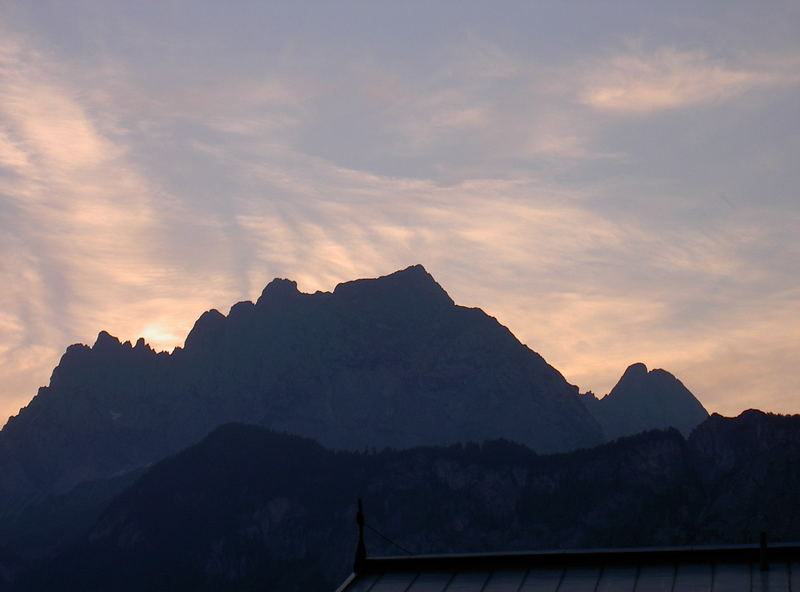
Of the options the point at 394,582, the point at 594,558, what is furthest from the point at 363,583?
the point at 594,558

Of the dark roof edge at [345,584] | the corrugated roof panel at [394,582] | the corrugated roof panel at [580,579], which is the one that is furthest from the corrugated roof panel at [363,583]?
the corrugated roof panel at [580,579]

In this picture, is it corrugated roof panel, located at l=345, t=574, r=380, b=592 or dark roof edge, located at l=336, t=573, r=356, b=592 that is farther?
corrugated roof panel, located at l=345, t=574, r=380, b=592

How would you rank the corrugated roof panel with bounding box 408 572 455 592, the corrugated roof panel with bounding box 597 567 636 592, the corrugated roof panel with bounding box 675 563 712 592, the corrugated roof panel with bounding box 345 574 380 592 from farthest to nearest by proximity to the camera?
the corrugated roof panel with bounding box 345 574 380 592 → the corrugated roof panel with bounding box 408 572 455 592 → the corrugated roof panel with bounding box 597 567 636 592 → the corrugated roof panel with bounding box 675 563 712 592

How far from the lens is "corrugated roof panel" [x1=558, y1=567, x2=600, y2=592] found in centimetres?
5675

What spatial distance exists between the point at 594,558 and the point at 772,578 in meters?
7.92

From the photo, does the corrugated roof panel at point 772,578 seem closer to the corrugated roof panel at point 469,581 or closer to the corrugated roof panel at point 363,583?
the corrugated roof panel at point 469,581

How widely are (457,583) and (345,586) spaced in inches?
206

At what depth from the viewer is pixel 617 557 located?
193 ft

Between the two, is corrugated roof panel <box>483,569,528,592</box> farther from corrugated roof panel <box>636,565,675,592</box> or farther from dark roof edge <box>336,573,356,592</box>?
dark roof edge <box>336,573,356,592</box>

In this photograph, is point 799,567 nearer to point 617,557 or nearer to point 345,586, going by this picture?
point 617,557

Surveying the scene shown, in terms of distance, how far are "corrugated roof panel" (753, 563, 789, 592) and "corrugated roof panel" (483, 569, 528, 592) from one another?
1021 centimetres

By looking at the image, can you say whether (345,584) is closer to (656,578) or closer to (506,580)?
(506,580)

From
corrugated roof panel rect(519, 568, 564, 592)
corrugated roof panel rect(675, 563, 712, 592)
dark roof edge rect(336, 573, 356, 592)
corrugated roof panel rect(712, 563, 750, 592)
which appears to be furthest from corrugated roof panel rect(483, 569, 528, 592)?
corrugated roof panel rect(712, 563, 750, 592)

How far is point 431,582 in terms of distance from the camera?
59938 mm
